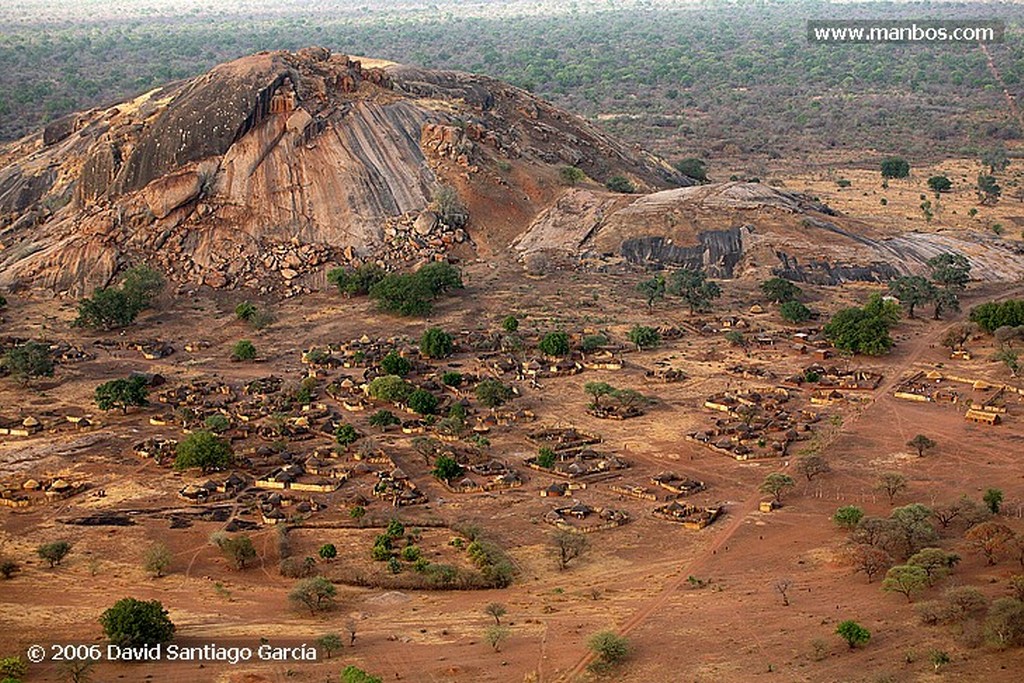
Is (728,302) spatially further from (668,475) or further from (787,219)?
(668,475)

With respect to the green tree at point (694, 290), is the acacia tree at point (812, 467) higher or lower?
lower

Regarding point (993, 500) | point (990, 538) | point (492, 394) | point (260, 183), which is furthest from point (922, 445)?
point (260, 183)

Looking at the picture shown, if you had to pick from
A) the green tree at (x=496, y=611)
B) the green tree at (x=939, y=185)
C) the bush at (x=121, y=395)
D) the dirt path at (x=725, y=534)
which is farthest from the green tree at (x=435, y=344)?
the green tree at (x=939, y=185)

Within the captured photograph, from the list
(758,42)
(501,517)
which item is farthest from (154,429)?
(758,42)

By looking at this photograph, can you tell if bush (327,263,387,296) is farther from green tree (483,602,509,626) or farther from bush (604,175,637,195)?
green tree (483,602,509,626)

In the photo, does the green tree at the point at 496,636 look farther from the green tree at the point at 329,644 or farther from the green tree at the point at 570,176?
the green tree at the point at 570,176
